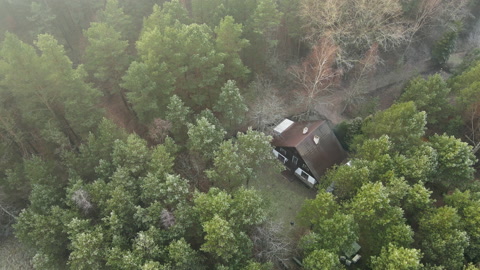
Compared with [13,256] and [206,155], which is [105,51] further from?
[13,256]

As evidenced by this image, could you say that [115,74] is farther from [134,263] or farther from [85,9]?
[134,263]

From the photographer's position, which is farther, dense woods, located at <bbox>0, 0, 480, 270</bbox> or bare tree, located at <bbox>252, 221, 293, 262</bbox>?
bare tree, located at <bbox>252, 221, 293, 262</bbox>

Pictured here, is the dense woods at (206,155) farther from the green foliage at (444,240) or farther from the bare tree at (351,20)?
the bare tree at (351,20)

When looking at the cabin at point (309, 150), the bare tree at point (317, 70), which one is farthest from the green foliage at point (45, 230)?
the bare tree at point (317, 70)

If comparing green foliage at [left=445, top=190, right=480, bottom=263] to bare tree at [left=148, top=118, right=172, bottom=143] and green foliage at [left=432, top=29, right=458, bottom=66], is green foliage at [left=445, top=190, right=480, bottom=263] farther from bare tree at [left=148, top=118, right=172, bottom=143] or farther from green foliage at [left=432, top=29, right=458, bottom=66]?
green foliage at [left=432, top=29, right=458, bottom=66]

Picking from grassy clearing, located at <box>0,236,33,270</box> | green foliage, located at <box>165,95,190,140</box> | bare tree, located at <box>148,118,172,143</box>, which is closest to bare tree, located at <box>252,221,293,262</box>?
green foliage, located at <box>165,95,190,140</box>

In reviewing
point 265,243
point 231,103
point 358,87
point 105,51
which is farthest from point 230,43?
point 265,243
